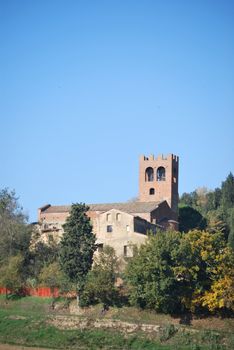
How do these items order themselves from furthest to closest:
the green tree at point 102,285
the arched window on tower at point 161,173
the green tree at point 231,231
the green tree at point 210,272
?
the arched window on tower at point 161,173, the green tree at point 231,231, the green tree at point 102,285, the green tree at point 210,272

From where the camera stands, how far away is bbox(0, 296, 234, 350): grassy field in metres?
47.8

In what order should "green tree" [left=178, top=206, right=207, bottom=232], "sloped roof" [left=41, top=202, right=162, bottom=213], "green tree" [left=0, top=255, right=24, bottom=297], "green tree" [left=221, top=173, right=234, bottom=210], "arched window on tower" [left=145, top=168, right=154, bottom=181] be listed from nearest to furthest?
"green tree" [left=0, top=255, right=24, bottom=297] < "sloped roof" [left=41, top=202, right=162, bottom=213] < "green tree" [left=178, top=206, right=207, bottom=232] < "arched window on tower" [left=145, top=168, right=154, bottom=181] < "green tree" [left=221, top=173, right=234, bottom=210]

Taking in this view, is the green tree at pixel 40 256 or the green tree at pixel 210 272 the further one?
the green tree at pixel 40 256

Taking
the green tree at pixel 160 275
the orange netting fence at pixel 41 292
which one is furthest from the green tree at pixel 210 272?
the orange netting fence at pixel 41 292

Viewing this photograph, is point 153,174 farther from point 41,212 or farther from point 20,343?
point 20,343

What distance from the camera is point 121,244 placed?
216 ft

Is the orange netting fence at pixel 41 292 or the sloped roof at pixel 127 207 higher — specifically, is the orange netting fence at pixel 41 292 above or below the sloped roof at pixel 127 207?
below

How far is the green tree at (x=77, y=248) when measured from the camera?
57.6 m

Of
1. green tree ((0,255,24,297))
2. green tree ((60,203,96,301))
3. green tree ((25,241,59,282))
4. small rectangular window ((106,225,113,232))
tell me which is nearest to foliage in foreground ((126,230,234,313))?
green tree ((60,203,96,301))

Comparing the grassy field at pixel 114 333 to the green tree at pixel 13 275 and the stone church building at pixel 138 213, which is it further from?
the stone church building at pixel 138 213

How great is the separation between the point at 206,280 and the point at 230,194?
1668 inches

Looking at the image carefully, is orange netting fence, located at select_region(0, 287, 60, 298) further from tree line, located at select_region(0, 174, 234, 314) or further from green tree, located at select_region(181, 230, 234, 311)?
green tree, located at select_region(181, 230, 234, 311)

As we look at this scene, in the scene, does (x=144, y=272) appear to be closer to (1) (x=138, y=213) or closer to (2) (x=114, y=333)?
(2) (x=114, y=333)

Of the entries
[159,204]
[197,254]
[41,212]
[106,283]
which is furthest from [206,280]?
[41,212]
